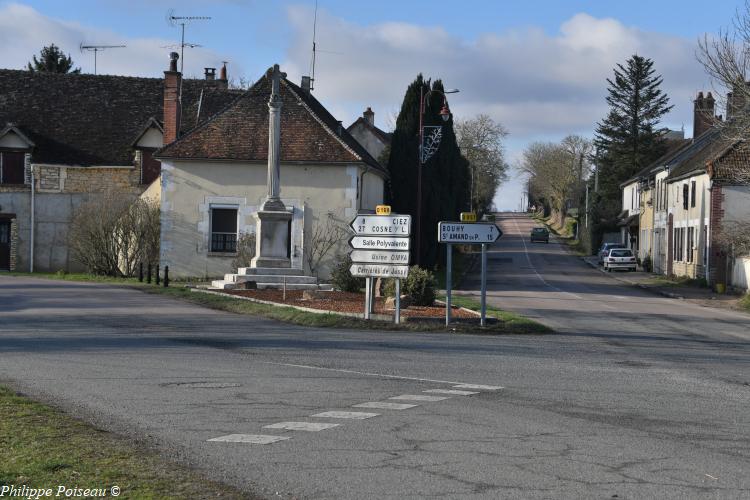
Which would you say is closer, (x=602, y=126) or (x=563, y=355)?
(x=563, y=355)

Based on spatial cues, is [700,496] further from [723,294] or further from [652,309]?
[723,294]

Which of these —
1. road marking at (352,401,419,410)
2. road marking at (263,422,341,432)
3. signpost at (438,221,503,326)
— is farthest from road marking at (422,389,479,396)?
signpost at (438,221,503,326)

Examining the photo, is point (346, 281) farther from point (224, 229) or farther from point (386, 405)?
point (386, 405)

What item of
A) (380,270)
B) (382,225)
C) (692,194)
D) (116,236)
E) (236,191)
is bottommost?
(380,270)

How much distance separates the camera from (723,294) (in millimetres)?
41125

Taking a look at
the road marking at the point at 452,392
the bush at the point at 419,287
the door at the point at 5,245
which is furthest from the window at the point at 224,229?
the road marking at the point at 452,392

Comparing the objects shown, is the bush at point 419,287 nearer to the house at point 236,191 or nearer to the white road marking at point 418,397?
the house at point 236,191

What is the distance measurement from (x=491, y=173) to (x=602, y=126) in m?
18.3

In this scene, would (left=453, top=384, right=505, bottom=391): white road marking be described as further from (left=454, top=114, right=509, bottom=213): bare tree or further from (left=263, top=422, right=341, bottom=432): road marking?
(left=454, top=114, right=509, bottom=213): bare tree

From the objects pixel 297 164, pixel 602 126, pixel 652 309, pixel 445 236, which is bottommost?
pixel 652 309

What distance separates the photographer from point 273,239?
28.8 m

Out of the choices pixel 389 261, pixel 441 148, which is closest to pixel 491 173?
pixel 441 148

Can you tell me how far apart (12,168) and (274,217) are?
21.6 meters

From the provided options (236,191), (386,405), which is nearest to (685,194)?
(236,191)
